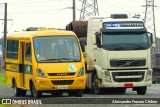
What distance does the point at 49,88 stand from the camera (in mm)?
23578

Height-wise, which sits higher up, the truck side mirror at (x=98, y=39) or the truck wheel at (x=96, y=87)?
the truck side mirror at (x=98, y=39)

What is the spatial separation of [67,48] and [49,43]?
0.69m

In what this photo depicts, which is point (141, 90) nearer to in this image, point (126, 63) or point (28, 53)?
point (126, 63)

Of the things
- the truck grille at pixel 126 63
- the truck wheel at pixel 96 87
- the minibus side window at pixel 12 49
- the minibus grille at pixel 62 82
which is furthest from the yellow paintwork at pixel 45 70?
the truck wheel at pixel 96 87

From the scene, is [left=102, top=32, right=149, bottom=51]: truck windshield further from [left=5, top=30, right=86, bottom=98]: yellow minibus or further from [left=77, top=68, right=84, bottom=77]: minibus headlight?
[left=77, top=68, right=84, bottom=77]: minibus headlight

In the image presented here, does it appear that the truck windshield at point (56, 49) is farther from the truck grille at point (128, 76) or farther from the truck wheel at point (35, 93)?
the truck grille at point (128, 76)

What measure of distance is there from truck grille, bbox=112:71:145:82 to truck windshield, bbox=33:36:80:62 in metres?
3.53

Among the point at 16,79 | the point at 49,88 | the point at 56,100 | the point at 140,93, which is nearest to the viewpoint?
the point at 56,100

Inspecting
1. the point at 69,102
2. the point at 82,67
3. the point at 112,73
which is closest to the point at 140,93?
the point at 112,73

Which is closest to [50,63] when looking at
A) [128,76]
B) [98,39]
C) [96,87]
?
[98,39]

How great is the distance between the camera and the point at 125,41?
1076 inches

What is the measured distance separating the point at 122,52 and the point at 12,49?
178 inches

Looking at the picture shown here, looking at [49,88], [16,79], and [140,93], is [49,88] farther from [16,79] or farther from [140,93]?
[140,93]

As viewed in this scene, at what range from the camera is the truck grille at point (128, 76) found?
27594 millimetres
